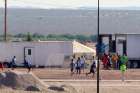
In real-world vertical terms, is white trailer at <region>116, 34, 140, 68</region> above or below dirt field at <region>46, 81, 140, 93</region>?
above

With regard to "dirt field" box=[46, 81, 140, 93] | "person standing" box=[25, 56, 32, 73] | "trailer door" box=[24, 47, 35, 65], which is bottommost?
"dirt field" box=[46, 81, 140, 93]

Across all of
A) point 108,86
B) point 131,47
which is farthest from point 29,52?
point 108,86

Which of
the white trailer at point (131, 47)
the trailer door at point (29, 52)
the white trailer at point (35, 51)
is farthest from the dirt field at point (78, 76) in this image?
the white trailer at point (131, 47)

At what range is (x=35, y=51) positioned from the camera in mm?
59562

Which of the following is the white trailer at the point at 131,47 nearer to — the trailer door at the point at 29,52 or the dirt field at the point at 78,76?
the dirt field at the point at 78,76

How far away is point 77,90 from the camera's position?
1766 inches

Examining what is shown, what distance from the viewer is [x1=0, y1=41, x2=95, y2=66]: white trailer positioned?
5947 centimetres

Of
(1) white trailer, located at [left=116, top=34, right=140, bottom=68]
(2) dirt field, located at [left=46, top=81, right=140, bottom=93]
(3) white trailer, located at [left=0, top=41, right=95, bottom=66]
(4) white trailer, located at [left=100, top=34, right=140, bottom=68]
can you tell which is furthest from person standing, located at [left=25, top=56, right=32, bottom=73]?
(1) white trailer, located at [left=116, top=34, right=140, bottom=68]

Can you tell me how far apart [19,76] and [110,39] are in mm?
17978

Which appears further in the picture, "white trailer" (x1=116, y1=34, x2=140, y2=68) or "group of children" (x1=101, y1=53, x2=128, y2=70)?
"white trailer" (x1=116, y1=34, x2=140, y2=68)

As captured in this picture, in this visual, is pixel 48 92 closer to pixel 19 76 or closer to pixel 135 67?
pixel 19 76

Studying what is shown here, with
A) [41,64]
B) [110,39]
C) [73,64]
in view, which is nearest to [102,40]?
[110,39]

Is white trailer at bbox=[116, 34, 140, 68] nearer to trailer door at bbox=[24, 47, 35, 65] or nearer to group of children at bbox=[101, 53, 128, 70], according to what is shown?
group of children at bbox=[101, 53, 128, 70]

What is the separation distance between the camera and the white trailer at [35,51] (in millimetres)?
59469
